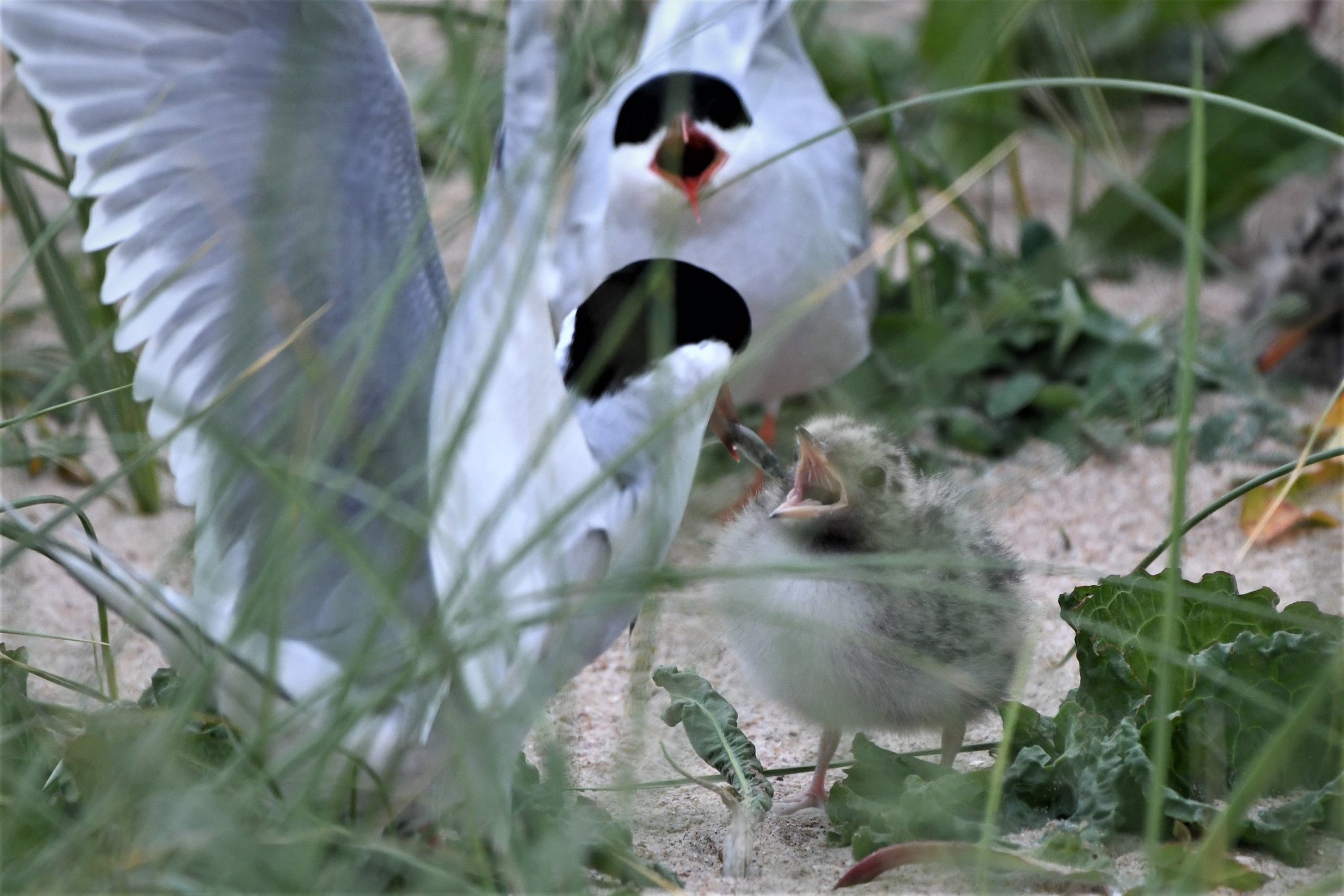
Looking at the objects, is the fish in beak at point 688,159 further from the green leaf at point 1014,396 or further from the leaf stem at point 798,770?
the leaf stem at point 798,770

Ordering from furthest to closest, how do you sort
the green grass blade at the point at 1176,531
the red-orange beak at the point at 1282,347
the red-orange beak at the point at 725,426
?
1. the red-orange beak at the point at 1282,347
2. the red-orange beak at the point at 725,426
3. the green grass blade at the point at 1176,531

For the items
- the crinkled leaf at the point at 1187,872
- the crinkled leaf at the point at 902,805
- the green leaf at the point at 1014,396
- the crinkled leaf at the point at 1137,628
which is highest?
the green leaf at the point at 1014,396

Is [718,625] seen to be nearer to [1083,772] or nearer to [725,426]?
[725,426]

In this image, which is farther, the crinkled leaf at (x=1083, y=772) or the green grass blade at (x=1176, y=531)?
the crinkled leaf at (x=1083, y=772)

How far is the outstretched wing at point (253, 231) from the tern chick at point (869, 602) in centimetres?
40

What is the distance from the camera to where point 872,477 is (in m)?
1.73

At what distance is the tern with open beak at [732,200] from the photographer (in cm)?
268

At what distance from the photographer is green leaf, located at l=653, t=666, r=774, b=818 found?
59.8 inches

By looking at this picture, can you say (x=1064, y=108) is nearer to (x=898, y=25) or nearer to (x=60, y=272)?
(x=898, y=25)

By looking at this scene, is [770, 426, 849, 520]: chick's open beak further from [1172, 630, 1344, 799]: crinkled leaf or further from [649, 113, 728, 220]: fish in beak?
[649, 113, 728, 220]: fish in beak

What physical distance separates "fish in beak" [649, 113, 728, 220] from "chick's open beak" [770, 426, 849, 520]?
3.18ft

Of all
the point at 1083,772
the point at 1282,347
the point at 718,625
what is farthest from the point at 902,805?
the point at 1282,347

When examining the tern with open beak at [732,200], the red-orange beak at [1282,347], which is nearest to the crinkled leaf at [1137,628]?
the tern with open beak at [732,200]

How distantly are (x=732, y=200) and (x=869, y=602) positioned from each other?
1.24 m
